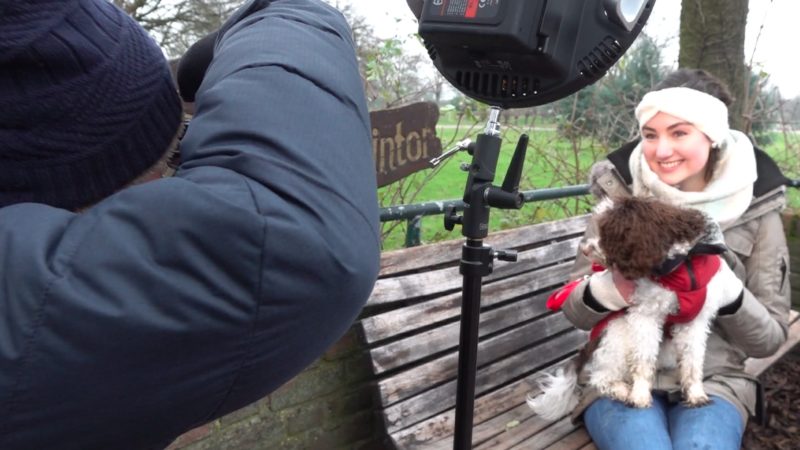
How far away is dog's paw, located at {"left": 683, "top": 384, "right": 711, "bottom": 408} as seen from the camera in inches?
99.7

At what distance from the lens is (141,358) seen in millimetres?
641

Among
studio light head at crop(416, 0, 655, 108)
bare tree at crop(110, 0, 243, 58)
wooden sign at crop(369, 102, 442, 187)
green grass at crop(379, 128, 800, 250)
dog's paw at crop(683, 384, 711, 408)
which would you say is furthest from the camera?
bare tree at crop(110, 0, 243, 58)

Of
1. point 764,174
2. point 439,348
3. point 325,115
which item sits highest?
point 325,115

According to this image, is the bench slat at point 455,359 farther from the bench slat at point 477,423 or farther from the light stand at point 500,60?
the light stand at point 500,60

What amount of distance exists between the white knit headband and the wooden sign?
899mm

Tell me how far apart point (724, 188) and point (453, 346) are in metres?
1.19

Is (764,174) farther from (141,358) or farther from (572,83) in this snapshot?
(141,358)

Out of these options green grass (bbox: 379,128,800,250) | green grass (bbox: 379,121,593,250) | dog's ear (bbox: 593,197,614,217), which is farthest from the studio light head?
green grass (bbox: 379,128,800,250)

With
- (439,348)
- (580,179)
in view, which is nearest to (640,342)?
(439,348)

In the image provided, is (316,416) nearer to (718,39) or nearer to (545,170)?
(718,39)

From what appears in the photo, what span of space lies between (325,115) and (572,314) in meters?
2.16

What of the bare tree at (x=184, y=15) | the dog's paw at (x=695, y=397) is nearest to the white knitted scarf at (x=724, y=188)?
the dog's paw at (x=695, y=397)

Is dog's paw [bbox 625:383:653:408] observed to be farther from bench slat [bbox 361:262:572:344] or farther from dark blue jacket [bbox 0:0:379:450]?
dark blue jacket [bbox 0:0:379:450]

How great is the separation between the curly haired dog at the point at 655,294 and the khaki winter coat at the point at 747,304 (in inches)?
3.4
